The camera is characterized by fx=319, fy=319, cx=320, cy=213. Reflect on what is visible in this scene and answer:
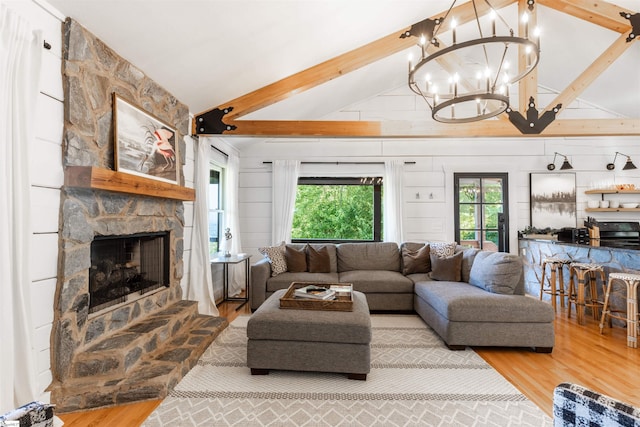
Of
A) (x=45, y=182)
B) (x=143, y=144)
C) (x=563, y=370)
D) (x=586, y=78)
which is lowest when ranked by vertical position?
(x=563, y=370)

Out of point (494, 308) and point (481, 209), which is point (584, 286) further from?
point (481, 209)

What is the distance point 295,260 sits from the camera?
4.33m

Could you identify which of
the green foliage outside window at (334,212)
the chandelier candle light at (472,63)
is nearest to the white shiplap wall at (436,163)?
the green foliage outside window at (334,212)

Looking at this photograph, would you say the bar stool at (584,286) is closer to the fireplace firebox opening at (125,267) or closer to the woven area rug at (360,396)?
the woven area rug at (360,396)

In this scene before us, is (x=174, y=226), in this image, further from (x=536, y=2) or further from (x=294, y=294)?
(x=536, y=2)

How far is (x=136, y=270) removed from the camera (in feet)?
9.53

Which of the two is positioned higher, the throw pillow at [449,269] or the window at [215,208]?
the window at [215,208]

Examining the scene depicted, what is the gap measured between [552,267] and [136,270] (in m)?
4.72

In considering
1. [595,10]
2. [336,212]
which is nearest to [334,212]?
[336,212]

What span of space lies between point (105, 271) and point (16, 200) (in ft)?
3.26

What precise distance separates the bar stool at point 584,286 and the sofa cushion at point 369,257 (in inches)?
79.9

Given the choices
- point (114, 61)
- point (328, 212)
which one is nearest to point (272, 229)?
point (328, 212)

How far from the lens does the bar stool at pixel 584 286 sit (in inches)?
139

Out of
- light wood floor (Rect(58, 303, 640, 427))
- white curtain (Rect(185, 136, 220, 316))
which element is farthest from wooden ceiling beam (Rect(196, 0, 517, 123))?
light wood floor (Rect(58, 303, 640, 427))
